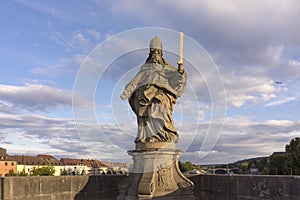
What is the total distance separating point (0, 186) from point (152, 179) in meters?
4.90

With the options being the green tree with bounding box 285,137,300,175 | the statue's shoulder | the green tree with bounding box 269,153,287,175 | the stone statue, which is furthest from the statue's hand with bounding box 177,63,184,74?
the green tree with bounding box 269,153,287,175

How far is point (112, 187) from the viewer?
47.5 feet

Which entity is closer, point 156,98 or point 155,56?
point 156,98

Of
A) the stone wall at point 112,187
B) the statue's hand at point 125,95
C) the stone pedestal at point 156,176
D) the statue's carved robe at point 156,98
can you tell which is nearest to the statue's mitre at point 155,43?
the statue's carved robe at point 156,98

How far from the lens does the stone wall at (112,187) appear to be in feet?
31.6

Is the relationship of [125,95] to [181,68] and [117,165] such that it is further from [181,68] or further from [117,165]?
[117,165]

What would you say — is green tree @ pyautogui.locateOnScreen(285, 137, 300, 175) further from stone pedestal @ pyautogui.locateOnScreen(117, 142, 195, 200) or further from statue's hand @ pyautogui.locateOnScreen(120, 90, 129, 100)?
statue's hand @ pyautogui.locateOnScreen(120, 90, 129, 100)

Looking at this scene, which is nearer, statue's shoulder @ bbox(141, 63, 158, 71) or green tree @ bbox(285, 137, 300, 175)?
statue's shoulder @ bbox(141, 63, 158, 71)

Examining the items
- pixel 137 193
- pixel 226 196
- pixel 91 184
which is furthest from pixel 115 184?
pixel 226 196

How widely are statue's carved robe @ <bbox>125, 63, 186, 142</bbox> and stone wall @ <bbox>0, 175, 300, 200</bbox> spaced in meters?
2.41

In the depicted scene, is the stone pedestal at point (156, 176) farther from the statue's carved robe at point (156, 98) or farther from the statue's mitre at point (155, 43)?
the statue's mitre at point (155, 43)

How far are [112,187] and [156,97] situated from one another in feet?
13.8

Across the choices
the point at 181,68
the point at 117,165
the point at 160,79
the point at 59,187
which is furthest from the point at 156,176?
the point at 181,68

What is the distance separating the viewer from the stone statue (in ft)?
43.4
